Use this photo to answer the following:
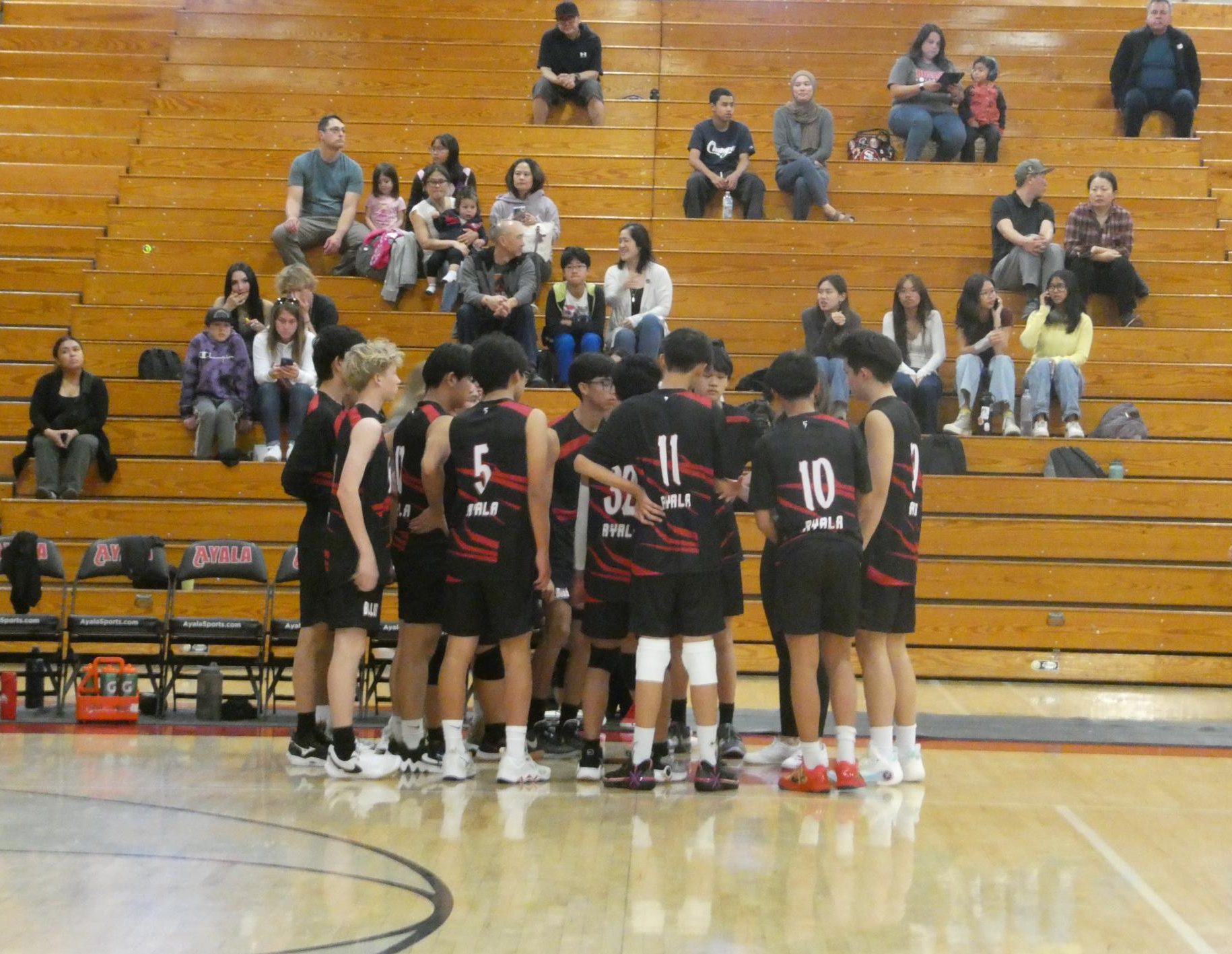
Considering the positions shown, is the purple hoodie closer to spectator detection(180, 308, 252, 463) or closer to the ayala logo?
spectator detection(180, 308, 252, 463)

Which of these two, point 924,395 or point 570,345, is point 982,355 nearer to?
point 924,395

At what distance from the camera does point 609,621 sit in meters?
6.04

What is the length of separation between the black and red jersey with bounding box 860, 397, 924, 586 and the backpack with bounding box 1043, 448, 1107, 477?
4228 mm

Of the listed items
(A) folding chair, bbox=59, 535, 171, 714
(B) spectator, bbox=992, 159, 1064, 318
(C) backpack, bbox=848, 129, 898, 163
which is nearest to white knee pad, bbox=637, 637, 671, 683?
(A) folding chair, bbox=59, 535, 171, 714

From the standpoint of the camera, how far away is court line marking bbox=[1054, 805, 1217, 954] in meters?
4.05

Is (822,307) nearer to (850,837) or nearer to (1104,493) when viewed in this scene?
(1104,493)

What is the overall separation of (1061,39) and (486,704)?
980cm

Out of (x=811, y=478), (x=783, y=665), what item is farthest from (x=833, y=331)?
(x=811, y=478)

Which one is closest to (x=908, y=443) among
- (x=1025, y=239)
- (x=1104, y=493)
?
(x=1104, y=493)

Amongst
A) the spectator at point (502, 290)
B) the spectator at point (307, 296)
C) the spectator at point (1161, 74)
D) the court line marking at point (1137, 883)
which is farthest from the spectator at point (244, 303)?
the spectator at point (1161, 74)

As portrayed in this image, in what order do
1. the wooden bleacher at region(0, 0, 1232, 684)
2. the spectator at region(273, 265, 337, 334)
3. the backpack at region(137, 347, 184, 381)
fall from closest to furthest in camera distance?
the spectator at region(273, 265, 337, 334) < the wooden bleacher at region(0, 0, 1232, 684) < the backpack at region(137, 347, 184, 381)

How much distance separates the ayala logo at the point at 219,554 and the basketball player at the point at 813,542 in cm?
320

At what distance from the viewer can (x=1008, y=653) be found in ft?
30.8

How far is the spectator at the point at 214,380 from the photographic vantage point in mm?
10000
